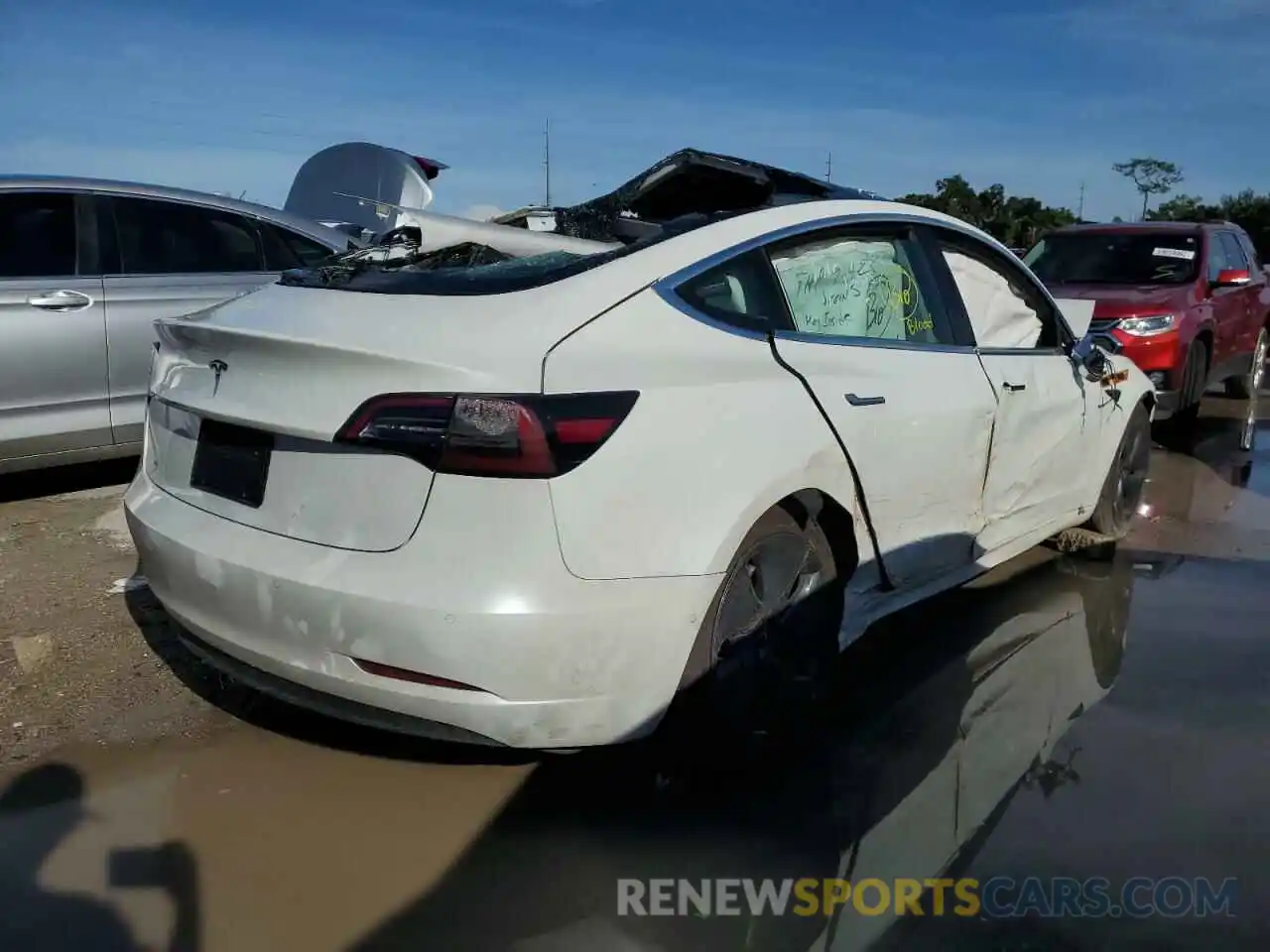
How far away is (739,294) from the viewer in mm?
3125

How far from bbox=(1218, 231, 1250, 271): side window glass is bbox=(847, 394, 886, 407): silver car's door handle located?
784 centimetres

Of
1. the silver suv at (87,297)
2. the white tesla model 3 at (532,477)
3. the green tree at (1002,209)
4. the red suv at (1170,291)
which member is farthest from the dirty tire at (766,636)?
the green tree at (1002,209)

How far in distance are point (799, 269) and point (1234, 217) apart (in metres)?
43.6

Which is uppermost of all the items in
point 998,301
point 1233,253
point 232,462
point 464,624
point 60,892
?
point 1233,253

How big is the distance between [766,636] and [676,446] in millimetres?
739

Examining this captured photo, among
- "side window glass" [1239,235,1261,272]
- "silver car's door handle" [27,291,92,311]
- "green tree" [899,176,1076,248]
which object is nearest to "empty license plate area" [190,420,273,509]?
"silver car's door handle" [27,291,92,311]

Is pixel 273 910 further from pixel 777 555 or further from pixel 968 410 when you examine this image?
pixel 968 410

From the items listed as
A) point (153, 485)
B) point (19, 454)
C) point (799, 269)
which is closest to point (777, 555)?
point (799, 269)

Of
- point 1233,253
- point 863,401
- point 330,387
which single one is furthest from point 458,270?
point 1233,253

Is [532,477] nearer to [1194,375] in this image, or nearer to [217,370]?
[217,370]

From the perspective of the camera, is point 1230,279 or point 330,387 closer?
point 330,387

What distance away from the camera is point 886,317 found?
376 centimetres

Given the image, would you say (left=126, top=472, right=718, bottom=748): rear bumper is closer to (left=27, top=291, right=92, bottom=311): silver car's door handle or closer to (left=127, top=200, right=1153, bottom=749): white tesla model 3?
(left=127, top=200, right=1153, bottom=749): white tesla model 3

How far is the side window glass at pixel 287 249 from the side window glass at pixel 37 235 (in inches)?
39.9
